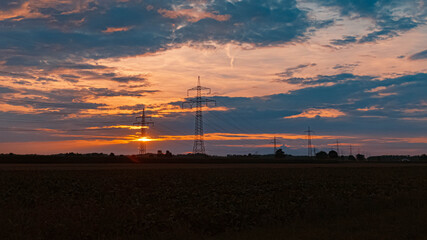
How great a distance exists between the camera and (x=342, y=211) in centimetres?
2266

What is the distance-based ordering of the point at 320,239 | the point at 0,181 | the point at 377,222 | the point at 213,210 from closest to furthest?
the point at 320,239 < the point at 377,222 < the point at 213,210 < the point at 0,181

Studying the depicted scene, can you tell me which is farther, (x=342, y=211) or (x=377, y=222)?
(x=342, y=211)

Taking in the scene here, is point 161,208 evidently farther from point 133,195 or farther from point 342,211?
point 342,211

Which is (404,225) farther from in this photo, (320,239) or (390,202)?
(390,202)

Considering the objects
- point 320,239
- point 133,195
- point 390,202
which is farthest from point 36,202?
point 390,202

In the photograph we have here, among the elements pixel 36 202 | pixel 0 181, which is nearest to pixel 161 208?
pixel 36 202

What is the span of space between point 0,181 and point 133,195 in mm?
18727

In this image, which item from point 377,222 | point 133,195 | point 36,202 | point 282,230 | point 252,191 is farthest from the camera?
point 252,191

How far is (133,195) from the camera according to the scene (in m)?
28.4

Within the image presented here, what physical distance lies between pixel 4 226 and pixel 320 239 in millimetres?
13751

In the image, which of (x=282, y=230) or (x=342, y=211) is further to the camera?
(x=342, y=211)

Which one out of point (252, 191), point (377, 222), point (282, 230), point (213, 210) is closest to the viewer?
point (282, 230)

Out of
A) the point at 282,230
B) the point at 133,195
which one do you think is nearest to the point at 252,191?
the point at 133,195

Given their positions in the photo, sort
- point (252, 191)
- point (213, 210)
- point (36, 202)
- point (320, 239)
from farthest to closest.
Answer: point (252, 191)
point (36, 202)
point (213, 210)
point (320, 239)
